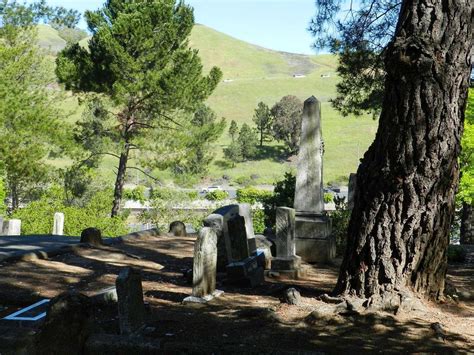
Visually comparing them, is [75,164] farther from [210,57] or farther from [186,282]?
[210,57]

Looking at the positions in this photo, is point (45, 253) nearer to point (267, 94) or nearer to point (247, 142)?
point (247, 142)

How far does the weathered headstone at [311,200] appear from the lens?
1220 centimetres

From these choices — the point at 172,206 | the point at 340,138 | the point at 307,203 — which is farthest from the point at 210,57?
the point at 307,203

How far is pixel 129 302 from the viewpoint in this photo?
604 centimetres

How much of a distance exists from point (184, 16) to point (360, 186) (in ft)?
73.5

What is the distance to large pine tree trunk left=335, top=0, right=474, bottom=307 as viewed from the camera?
22.6ft

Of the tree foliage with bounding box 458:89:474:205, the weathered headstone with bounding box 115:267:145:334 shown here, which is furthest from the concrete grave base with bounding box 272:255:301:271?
the tree foliage with bounding box 458:89:474:205

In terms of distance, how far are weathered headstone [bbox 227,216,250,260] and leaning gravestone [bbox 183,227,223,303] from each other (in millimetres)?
1768

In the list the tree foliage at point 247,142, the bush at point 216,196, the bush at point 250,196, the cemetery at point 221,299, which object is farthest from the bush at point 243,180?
the cemetery at point 221,299

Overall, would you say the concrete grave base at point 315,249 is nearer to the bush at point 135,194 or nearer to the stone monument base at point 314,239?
the stone monument base at point 314,239

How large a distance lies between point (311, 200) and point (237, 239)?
10.1 feet

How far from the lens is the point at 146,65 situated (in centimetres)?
2733

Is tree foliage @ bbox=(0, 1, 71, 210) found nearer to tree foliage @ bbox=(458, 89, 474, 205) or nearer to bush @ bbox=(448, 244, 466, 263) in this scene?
tree foliage @ bbox=(458, 89, 474, 205)

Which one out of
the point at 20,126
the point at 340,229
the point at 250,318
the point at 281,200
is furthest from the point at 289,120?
the point at 250,318
